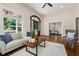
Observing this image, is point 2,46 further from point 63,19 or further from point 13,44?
point 63,19

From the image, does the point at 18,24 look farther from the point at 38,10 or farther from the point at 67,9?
the point at 67,9

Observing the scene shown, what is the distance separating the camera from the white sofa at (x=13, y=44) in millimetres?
2475

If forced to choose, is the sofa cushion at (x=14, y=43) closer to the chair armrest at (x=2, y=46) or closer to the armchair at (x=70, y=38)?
the chair armrest at (x=2, y=46)

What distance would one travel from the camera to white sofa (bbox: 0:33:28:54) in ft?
8.12

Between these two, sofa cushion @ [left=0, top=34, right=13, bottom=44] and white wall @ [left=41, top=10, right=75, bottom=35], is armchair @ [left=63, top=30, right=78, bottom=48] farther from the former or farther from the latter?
sofa cushion @ [left=0, top=34, right=13, bottom=44]

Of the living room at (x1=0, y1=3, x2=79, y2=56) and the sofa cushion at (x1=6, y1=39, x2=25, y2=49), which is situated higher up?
the living room at (x1=0, y1=3, x2=79, y2=56)

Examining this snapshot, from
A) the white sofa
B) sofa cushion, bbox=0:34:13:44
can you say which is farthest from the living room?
sofa cushion, bbox=0:34:13:44

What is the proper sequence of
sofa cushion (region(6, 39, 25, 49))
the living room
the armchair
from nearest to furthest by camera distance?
the living room
the armchair
sofa cushion (region(6, 39, 25, 49))

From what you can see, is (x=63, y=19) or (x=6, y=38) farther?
(x=6, y=38)

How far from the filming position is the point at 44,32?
2.74 m

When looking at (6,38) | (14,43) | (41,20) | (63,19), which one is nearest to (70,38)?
(63,19)

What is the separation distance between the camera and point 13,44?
280cm

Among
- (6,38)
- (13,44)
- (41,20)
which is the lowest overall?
(13,44)

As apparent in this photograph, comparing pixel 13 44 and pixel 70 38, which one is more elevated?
pixel 70 38
